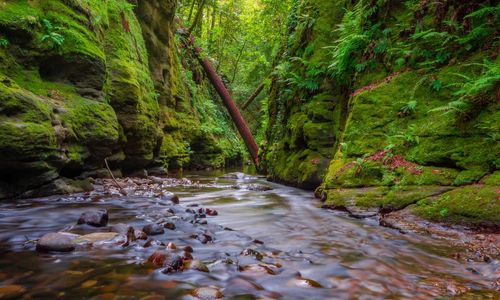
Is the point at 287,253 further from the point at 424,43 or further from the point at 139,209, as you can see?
the point at 424,43

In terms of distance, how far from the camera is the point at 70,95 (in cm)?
664

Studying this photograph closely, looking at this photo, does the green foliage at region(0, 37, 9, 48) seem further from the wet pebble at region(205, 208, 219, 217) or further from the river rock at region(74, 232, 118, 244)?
the wet pebble at region(205, 208, 219, 217)

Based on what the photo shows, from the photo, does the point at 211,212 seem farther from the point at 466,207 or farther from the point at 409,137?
the point at 466,207

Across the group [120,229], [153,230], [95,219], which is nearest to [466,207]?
[153,230]

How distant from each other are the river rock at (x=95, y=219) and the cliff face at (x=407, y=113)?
12.3 ft

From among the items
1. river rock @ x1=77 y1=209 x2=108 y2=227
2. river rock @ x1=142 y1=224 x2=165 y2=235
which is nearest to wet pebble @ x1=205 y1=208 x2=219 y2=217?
river rock @ x1=142 y1=224 x2=165 y2=235

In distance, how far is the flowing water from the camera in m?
2.48

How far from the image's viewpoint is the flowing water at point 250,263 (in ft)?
8.14

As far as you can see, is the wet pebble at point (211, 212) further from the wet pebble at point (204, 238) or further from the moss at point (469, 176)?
the moss at point (469, 176)

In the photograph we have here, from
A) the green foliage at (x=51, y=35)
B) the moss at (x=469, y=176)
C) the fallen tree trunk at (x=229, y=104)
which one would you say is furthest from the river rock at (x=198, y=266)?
the fallen tree trunk at (x=229, y=104)

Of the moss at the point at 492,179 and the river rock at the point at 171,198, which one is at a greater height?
the moss at the point at 492,179

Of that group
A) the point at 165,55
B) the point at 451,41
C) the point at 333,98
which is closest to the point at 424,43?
the point at 451,41

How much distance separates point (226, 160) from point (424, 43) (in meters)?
14.8

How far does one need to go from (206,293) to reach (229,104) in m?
14.8
